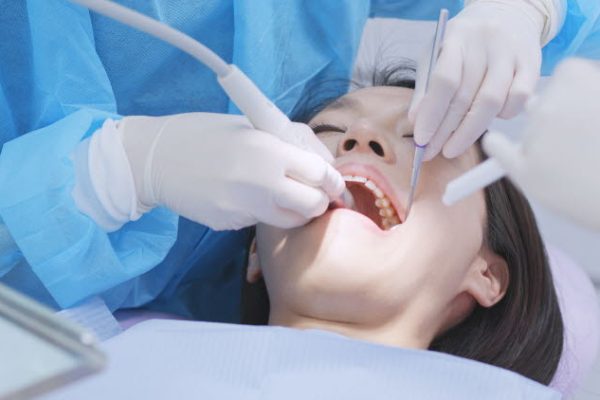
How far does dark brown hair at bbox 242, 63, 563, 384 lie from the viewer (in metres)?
1.35

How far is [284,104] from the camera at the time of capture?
5.03 ft

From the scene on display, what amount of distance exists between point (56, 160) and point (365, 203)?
51 centimetres

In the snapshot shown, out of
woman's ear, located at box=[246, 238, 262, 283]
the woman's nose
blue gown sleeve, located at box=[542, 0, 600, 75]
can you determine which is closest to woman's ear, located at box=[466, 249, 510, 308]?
the woman's nose

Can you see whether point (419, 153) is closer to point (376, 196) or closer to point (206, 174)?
point (376, 196)

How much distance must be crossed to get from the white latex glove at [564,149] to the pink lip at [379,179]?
0.50m

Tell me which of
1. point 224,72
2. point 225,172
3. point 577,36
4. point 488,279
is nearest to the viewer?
point 224,72

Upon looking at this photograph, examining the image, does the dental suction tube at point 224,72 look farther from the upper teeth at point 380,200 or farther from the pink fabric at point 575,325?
the pink fabric at point 575,325

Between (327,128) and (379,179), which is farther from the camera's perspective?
(327,128)

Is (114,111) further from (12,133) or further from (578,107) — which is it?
(578,107)

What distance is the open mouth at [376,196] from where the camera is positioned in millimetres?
1228

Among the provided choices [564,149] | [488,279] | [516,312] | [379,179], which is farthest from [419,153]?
[564,149]

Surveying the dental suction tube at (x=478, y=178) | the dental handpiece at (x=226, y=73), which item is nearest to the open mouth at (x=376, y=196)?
the dental handpiece at (x=226, y=73)

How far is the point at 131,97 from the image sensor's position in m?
1.42

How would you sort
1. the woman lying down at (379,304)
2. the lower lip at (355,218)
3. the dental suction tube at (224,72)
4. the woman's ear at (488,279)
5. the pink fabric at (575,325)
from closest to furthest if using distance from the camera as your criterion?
the dental suction tube at (224,72)
the woman lying down at (379,304)
the lower lip at (355,218)
the woman's ear at (488,279)
the pink fabric at (575,325)
